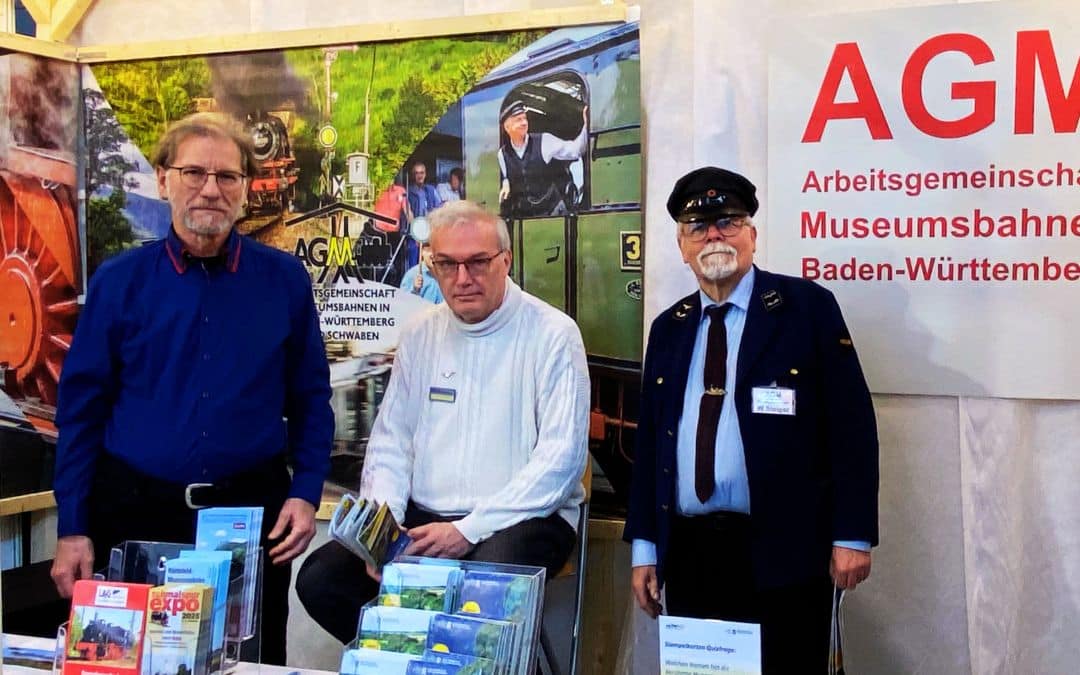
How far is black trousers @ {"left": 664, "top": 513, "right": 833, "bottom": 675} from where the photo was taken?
197 centimetres

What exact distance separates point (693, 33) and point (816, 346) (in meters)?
1.05

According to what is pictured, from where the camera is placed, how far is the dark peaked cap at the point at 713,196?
6.51 ft

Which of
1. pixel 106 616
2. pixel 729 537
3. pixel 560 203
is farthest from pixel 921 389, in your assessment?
pixel 106 616

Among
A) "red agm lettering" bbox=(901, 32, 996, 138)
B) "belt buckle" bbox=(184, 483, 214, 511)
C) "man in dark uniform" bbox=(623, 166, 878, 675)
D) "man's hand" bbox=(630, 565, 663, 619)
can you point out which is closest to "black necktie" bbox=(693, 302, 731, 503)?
"man in dark uniform" bbox=(623, 166, 878, 675)

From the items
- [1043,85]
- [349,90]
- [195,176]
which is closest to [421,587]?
[195,176]

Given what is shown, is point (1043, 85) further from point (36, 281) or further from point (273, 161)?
point (36, 281)

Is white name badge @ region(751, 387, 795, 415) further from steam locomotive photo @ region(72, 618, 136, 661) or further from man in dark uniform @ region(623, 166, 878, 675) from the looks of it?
steam locomotive photo @ region(72, 618, 136, 661)

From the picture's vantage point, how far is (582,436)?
2.15 meters

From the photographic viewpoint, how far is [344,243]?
9.30 ft

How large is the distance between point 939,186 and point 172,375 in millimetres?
1970

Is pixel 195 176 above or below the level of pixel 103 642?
above

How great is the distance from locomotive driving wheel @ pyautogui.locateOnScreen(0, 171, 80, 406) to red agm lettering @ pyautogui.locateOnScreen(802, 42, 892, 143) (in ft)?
7.90

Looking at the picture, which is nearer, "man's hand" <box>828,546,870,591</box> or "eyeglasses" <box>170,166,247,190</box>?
"man's hand" <box>828,546,870,591</box>

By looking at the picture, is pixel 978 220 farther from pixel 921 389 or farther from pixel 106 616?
pixel 106 616
